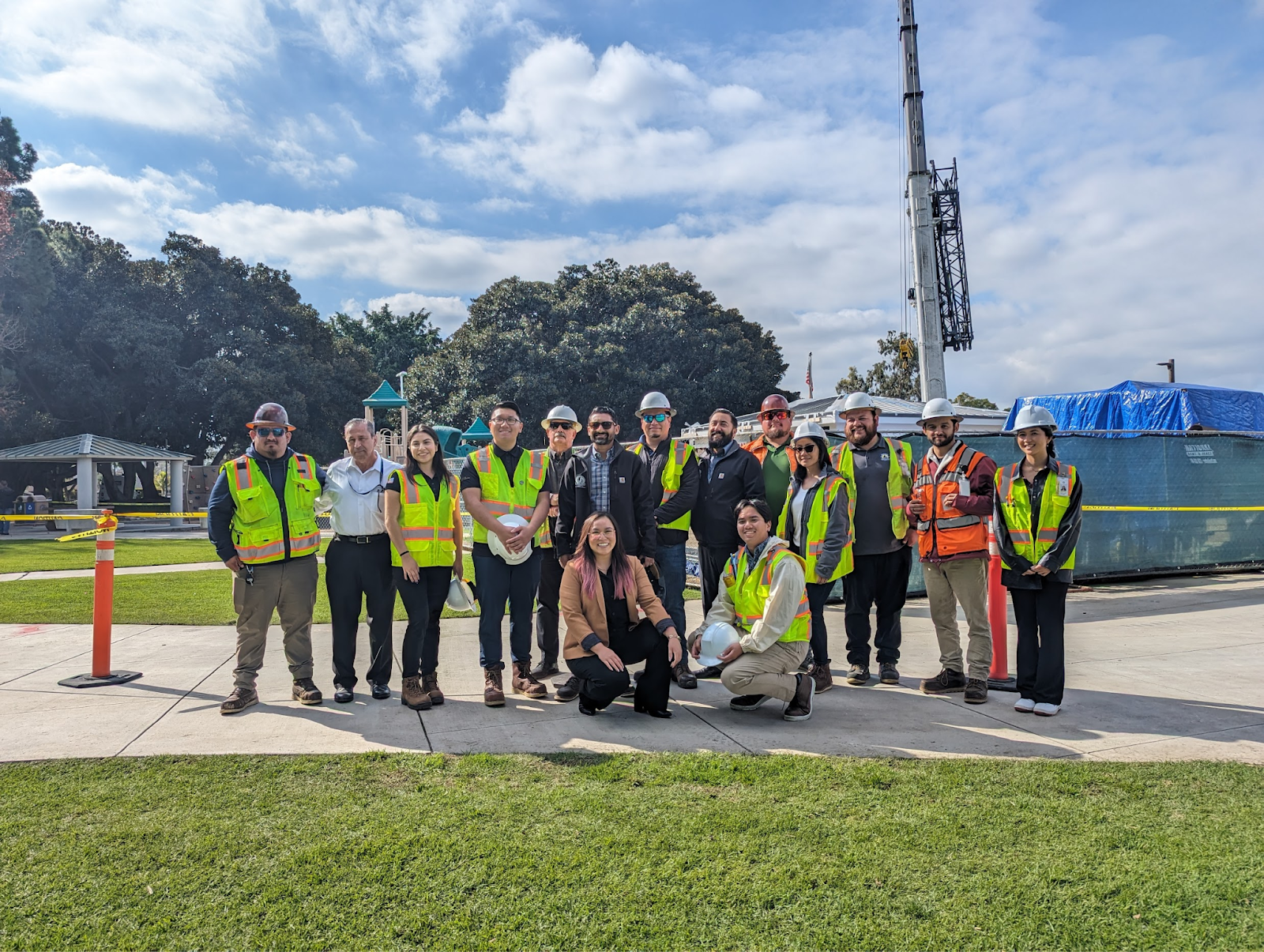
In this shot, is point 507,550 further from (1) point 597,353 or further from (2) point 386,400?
(1) point 597,353

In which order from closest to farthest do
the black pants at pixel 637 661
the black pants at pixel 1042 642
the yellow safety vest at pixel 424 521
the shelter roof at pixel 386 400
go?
1. the black pants at pixel 637 661
2. the black pants at pixel 1042 642
3. the yellow safety vest at pixel 424 521
4. the shelter roof at pixel 386 400

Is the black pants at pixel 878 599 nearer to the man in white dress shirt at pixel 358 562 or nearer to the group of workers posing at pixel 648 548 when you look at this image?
the group of workers posing at pixel 648 548

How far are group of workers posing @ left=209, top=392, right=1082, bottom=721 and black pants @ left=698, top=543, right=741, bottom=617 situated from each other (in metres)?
0.03

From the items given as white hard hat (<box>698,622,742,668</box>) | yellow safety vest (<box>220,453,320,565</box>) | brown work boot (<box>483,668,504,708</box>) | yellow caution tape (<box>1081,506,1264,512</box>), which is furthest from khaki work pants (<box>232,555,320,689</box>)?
yellow caution tape (<box>1081,506,1264,512</box>)

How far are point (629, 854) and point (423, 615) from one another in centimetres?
266

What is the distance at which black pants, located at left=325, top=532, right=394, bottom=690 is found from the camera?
17.7 feet

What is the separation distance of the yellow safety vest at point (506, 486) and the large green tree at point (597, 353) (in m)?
27.1

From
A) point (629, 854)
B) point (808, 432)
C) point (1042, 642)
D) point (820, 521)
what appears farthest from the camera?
point (808, 432)

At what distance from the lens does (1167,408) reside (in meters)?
16.7

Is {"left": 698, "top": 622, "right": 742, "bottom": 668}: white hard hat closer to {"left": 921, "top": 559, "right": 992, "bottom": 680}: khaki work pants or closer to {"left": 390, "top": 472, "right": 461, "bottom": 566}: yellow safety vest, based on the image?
{"left": 921, "top": 559, "right": 992, "bottom": 680}: khaki work pants

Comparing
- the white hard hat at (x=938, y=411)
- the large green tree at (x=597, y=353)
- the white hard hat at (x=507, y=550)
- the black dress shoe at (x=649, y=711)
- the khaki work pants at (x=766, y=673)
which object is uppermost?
the large green tree at (x=597, y=353)

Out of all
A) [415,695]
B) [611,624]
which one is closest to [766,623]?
[611,624]

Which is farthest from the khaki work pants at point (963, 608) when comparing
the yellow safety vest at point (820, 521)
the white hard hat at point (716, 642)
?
the white hard hat at point (716, 642)

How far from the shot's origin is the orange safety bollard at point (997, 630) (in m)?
5.75
